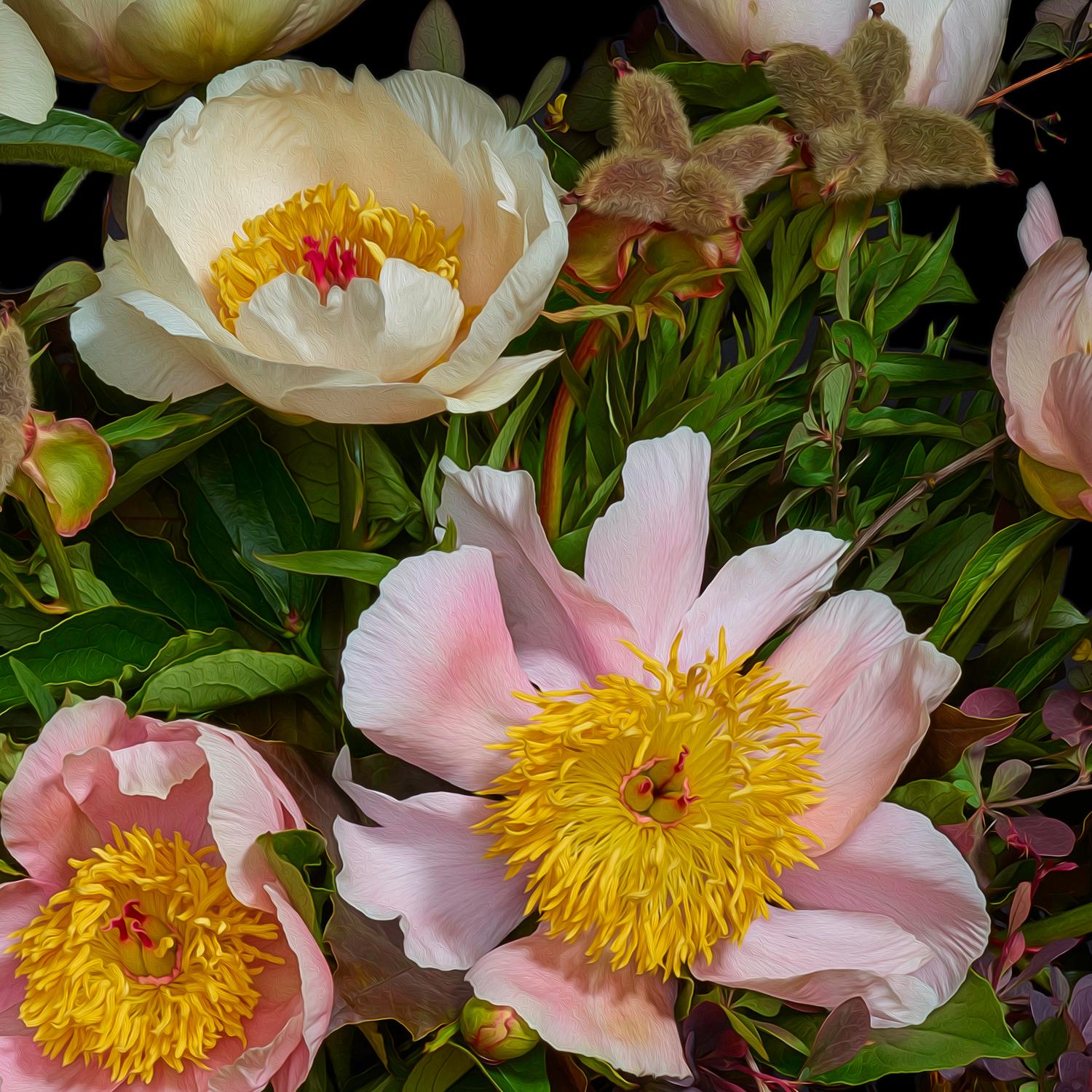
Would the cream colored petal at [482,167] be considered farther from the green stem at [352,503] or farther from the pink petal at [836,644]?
the pink petal at [836,644]

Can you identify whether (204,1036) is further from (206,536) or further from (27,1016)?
(206,536)

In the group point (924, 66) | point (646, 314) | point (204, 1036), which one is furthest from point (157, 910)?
point (924, 66)

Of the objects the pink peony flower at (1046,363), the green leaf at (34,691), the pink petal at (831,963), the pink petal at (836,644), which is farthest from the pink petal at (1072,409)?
the green leaf at (34,691)

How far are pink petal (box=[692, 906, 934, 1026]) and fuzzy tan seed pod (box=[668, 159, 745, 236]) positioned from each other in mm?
281

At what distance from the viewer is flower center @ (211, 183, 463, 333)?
544mm

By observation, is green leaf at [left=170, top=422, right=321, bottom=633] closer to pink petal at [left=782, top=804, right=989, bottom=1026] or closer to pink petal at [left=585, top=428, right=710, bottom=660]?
pink petal at [left=585, top=428, right=710, bottom=660]

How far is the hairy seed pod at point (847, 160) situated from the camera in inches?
21.1

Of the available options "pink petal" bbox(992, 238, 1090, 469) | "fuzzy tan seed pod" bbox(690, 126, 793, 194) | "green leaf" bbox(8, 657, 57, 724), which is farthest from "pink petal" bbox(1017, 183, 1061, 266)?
"green leaf" bbox(8, 657, 57, 724)

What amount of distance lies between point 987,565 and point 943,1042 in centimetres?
20

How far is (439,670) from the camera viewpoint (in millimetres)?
496

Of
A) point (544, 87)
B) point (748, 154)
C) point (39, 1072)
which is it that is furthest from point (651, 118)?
point (39, 1072)

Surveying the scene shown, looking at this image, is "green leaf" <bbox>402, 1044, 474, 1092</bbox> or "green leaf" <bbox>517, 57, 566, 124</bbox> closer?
"green leaf" <bbox>402, 1044, 474, 1092</bbox>

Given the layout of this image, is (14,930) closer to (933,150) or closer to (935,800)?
(935,800)

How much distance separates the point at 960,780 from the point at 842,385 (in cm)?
18
